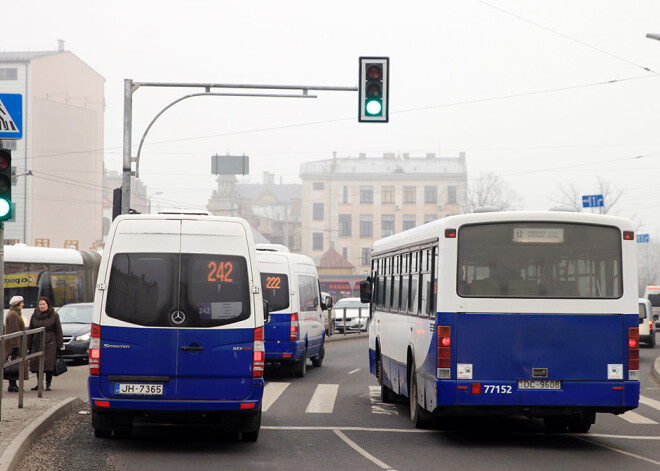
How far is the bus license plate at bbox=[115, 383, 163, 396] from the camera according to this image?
36.0 feet

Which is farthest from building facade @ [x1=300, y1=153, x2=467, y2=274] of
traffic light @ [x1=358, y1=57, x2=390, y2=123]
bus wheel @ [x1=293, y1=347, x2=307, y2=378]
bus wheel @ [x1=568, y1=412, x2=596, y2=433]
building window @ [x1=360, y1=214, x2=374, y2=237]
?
bus wheel @ [x1=568, y1=412, x2=596, y2=433]

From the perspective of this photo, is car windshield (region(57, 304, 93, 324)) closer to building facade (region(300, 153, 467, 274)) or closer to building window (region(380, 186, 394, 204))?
building facade (region(300, 153, 467, 274))

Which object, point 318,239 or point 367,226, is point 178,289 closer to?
point 367,226

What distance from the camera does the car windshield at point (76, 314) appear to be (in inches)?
1059

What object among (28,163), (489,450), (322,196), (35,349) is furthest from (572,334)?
(322,196)

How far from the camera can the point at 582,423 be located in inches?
518

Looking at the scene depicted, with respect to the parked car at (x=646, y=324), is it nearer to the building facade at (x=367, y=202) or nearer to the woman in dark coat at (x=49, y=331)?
the woman in dark coat at (x=49, y=331)

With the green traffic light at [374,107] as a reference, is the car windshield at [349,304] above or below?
below

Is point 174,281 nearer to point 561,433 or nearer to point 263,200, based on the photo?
point 561,433

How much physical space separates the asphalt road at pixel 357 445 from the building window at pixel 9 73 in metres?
75.5

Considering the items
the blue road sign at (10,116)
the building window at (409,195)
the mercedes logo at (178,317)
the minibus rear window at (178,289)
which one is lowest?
the mercedes logo at (178,317)

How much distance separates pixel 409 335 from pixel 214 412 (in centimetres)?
371

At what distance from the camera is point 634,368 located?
11.6m

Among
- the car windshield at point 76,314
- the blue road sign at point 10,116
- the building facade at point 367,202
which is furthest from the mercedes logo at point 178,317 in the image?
the building facade at point 367,202
